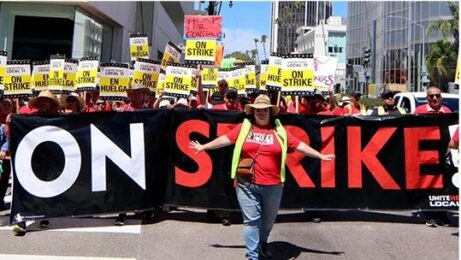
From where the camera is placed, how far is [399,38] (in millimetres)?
77438

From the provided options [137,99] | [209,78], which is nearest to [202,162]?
[137,99]

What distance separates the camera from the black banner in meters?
7.19

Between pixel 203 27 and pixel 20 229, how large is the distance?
611 centimetres

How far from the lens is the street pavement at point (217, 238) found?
20.0 feet

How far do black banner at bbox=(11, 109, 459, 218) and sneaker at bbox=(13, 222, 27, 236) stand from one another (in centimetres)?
34

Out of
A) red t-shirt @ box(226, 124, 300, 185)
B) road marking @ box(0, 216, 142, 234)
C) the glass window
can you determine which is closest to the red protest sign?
road marking @ box(0, 216, 142, 234)

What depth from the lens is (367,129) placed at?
778cm

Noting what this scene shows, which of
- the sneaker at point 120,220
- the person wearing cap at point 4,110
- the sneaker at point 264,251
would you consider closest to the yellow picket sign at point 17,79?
the person wearing cap at point 4,110

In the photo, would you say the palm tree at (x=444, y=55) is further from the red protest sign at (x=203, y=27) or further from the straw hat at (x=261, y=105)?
the straw hat at (x=261, y=105)

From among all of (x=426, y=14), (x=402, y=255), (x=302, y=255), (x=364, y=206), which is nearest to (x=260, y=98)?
(x=302, y=255)

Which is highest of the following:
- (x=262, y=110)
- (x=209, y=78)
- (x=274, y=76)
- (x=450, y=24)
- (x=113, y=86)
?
(x=450, y=24)

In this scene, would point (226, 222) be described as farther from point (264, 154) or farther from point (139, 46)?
point (139, 46)

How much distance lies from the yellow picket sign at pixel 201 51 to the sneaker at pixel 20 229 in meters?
4.61

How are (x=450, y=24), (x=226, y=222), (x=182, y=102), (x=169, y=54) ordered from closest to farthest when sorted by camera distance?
(x=226, y=222), (x=182, y=102), (x=169, y=54), (x=450, y=24)
